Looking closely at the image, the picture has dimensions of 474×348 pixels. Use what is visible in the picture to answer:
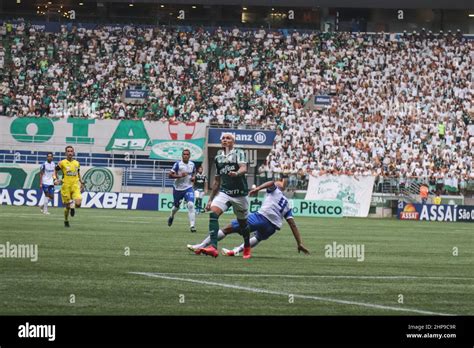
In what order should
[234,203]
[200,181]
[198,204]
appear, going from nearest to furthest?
1. [234,203]
2. [198,204]
3. [200,181]

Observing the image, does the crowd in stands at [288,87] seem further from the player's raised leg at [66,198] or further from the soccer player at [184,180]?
the player's raised leg at [66,198]

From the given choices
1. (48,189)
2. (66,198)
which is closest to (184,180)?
(66,198)

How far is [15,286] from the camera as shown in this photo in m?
15.4

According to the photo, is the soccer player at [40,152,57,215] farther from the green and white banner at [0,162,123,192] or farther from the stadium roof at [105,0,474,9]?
Result: the stadium roof at [105,0,474,9]

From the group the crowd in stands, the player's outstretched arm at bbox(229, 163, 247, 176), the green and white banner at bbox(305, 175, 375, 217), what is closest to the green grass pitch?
the player's outstretched arm at bbox(229, 163, 247, 176)

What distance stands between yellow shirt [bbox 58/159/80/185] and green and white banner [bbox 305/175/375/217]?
2638 centimetres

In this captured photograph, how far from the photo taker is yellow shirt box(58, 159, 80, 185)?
3341 cm

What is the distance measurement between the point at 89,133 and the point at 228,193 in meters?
42.8

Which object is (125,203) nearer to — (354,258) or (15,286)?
(354,258)

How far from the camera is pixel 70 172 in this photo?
3341cm

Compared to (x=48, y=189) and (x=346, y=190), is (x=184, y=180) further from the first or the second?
(x=346, y=190)
